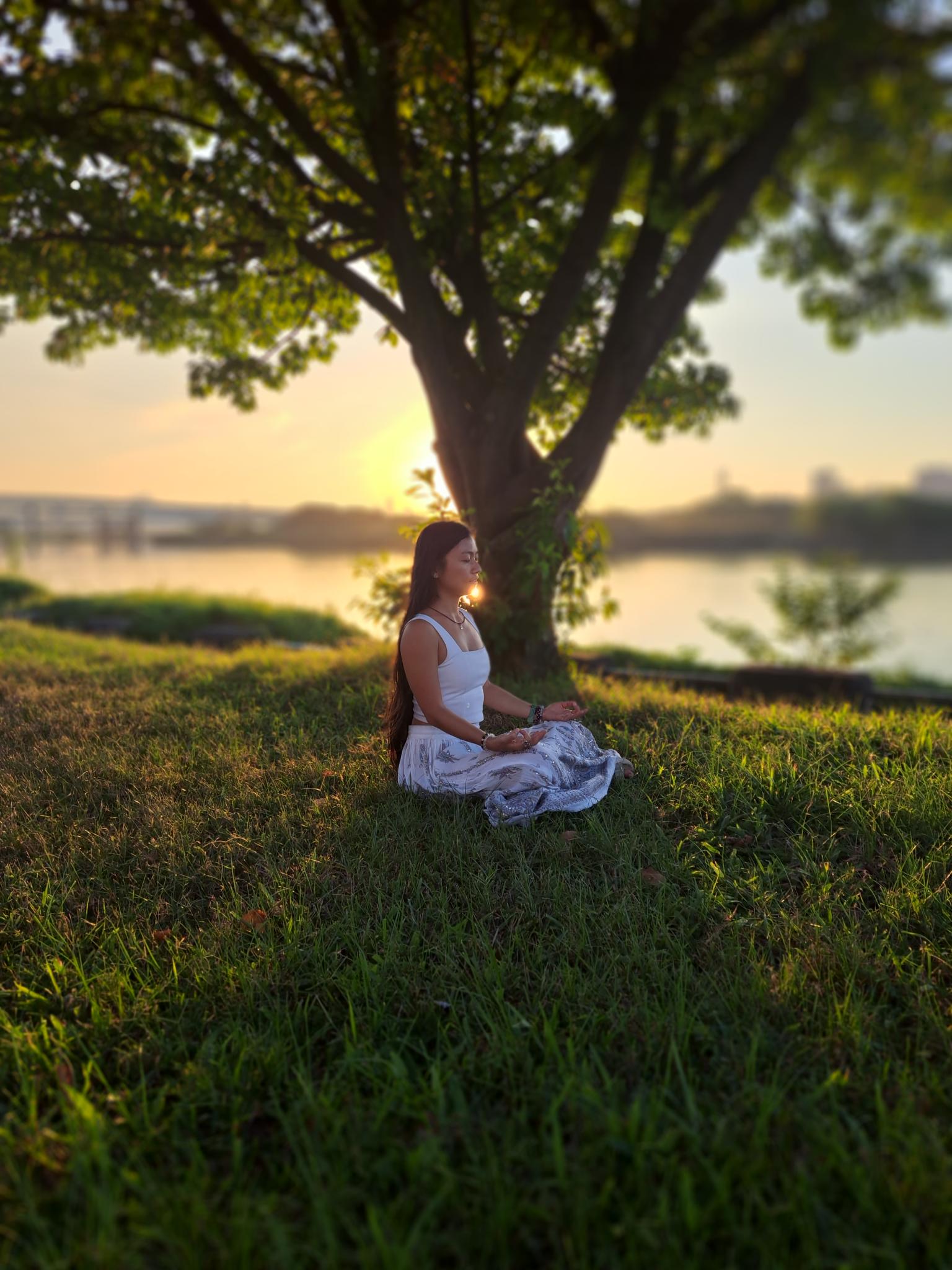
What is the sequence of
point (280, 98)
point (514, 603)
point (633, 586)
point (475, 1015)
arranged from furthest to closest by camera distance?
point (633, 586)
point (514, 603)
point (280, 98)
point (475, 1015)

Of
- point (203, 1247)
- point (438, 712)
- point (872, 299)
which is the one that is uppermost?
point (872, 299)

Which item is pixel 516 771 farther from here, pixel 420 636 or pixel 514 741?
pixel 420 636

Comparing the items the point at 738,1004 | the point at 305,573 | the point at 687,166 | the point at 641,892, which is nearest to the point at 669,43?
the point at 687,166

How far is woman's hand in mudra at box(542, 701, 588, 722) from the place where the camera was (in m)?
4.48

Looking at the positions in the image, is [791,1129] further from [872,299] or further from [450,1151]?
[872,299]

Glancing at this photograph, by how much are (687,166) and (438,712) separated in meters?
5.49

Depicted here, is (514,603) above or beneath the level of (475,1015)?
above

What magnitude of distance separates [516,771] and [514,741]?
184 mm

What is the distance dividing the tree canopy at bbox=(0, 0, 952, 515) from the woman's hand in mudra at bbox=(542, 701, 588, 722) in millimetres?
3306

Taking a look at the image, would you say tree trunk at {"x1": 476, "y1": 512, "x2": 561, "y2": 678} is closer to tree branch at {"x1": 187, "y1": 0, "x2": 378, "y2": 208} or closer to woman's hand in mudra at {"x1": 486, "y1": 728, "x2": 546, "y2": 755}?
woman's hand in mudra at {"x1": 486, "y1": 728, "x2": 546, "y2": 755}

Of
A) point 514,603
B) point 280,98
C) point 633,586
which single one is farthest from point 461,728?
point 633,586

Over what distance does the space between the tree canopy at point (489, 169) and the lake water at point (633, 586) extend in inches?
95.6

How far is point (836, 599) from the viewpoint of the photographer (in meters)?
14.0

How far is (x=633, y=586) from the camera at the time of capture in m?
33.5
